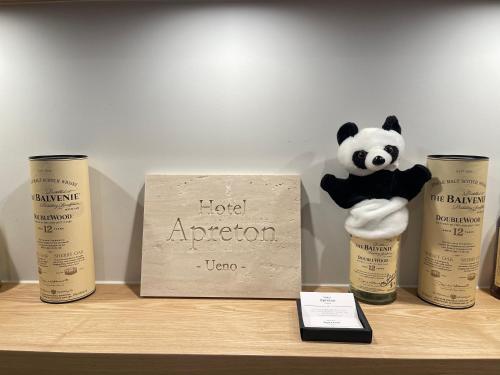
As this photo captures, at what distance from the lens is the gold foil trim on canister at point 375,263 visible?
666mm

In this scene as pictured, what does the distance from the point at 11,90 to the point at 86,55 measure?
177 millimetres

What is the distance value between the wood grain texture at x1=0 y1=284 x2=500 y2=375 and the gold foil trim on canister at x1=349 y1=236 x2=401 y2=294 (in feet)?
0.14

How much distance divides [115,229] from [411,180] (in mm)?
608

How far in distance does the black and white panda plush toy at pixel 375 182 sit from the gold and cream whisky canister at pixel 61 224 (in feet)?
1.53

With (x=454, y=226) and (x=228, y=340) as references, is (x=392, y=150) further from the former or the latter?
(x=228, y=340)

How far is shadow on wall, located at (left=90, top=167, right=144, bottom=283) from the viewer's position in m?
0.78

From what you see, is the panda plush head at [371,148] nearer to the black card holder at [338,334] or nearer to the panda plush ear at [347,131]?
the panda plush ear at [347,131]

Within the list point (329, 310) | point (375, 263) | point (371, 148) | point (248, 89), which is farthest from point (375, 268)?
point (248, 89)

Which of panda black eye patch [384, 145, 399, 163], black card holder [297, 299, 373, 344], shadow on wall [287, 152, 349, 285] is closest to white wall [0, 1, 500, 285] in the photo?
shadow on wall [287, 152, 349, 285]

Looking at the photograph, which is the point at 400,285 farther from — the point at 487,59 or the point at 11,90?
the point at 11,90

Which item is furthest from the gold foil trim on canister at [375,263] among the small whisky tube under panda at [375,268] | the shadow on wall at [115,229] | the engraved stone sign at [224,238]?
the shadow on wall at [115,229]

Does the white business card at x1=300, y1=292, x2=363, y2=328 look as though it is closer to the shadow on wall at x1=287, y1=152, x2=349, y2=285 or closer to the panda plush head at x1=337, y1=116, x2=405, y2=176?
the shadow on wall at x1=287, y1=152, x2=349, y2=285

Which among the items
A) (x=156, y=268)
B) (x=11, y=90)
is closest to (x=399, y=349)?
(x=156, y=268)

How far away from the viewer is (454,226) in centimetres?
65
